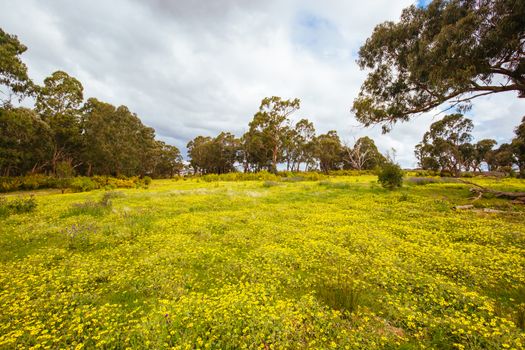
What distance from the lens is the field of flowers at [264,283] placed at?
4.07m

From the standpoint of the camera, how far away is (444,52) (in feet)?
45.7

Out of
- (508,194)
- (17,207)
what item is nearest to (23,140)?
(17,207)

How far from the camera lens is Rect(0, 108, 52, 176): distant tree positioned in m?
20.7

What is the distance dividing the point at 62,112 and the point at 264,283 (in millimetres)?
53138

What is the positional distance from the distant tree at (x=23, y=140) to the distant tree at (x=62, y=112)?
1738 millimetres

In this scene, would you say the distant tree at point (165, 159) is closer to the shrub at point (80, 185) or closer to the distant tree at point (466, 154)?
the shrub at point (80, 185)

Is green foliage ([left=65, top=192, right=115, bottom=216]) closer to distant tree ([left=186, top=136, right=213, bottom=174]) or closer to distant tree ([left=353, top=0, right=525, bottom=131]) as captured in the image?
distant tree ([left=353, top=0, right=525, bottom=131])

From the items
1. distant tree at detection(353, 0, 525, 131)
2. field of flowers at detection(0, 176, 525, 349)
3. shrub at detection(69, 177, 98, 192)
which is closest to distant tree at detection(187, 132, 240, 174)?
shrub at detection(69, 177, 98, 192)

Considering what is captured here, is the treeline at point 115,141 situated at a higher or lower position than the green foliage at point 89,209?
higher

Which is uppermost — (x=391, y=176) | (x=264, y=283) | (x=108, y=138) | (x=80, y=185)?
(x=108, y=138)

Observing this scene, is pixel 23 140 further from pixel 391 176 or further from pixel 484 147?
pixel 484 147

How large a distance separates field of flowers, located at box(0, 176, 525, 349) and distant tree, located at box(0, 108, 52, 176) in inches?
574

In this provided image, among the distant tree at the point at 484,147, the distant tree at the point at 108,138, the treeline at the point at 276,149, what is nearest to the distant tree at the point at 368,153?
the treeline at the point at 276,149

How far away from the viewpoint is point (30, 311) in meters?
4.79
